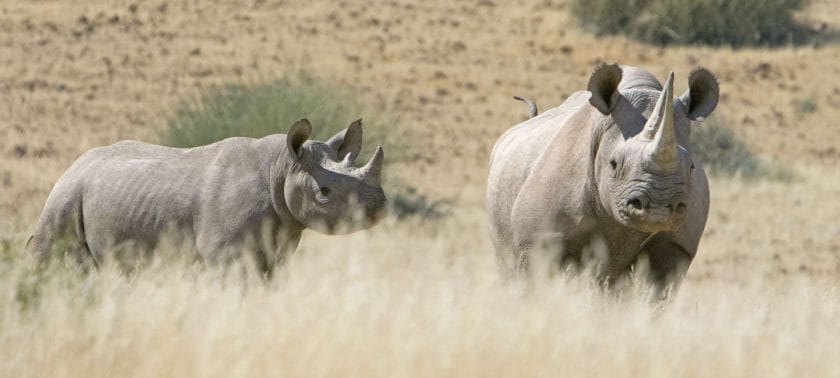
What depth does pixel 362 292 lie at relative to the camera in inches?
273

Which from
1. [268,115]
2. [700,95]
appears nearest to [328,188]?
[700,95]

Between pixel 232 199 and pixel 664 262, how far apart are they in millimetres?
2450

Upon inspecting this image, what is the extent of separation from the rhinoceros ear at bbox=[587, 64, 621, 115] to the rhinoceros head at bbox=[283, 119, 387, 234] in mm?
1514

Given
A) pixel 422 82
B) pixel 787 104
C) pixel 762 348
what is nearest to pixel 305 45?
pixel 422 82

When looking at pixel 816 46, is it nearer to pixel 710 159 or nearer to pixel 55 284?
pixel 710 159

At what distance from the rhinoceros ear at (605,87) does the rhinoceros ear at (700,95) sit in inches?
12.9

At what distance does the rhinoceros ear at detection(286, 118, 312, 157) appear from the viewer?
882cm

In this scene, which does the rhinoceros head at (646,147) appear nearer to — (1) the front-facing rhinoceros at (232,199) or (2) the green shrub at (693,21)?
(1) the front-facing rhinoceros at (232,199)

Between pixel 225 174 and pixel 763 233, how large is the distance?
1107 centimetres

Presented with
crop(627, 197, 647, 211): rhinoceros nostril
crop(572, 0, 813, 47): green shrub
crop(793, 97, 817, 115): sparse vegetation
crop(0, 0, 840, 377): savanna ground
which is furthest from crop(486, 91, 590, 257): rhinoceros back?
crop(572, 0, 813, 47): green shrub

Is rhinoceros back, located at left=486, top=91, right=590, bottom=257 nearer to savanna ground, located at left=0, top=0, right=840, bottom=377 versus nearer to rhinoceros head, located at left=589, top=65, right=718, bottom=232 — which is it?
savanna ground, located at left=0, top=0, right=840, bottom=377

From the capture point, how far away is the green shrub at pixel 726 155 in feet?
84.0

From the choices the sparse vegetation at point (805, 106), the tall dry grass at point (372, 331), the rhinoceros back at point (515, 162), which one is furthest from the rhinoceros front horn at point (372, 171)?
the sparse vegetation at point (805, 106)

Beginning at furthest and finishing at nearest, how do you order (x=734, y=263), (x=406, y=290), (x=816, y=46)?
(x=816, y=46) → (x=734, y=263) → (x=406, y=290)
